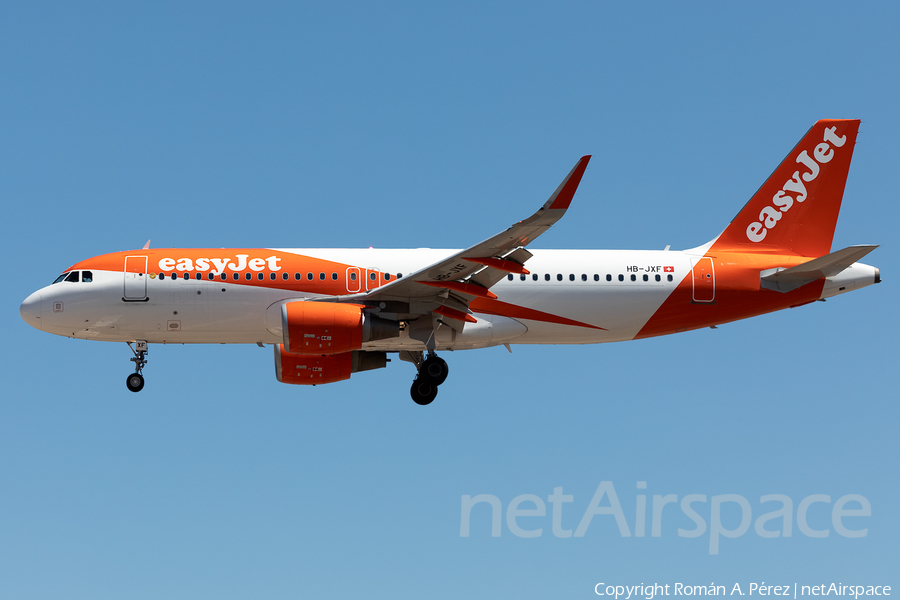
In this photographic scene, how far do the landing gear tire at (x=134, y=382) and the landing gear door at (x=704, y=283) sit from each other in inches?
630

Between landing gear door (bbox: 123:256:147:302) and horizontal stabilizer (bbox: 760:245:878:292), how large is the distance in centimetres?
1760

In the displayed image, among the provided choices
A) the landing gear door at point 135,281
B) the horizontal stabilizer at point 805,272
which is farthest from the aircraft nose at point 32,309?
the horizontal stabilizer at point 805,272

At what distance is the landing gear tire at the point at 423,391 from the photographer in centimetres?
2986

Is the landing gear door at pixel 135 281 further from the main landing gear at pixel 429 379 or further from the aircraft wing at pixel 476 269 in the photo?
the main landing gear at pixel 429 379

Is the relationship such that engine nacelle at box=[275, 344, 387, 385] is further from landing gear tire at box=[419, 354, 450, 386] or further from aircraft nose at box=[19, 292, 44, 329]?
aircraft nose at box=[19, 292, 44, 329]

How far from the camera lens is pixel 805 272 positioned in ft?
99.9

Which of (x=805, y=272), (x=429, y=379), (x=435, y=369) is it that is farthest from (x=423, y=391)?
(x=805, y=272)

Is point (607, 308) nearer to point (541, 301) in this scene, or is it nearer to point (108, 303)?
point (541, 301)

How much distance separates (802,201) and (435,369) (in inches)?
497

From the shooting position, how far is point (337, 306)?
2775cm

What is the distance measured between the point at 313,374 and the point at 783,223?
A: 1491 centimetres

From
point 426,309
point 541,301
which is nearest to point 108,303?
point 426,309

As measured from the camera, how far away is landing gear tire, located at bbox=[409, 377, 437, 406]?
98.0 feet

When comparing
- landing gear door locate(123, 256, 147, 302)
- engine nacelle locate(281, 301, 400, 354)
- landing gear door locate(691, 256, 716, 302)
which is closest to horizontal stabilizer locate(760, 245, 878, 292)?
landing gear door locate(691, 256, 716, 302)
